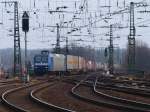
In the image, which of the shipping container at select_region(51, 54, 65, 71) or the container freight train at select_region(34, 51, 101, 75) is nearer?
the container freight train at select_region(34, 51, 101, 75)

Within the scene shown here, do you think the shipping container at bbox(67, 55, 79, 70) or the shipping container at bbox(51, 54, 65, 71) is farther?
the shipping container at bbox(67, 55, 79, 70)

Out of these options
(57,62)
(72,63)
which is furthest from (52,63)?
(72,63)

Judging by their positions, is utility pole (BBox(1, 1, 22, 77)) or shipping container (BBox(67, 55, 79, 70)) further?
shipping container (BBox(67, 55, 79, 70))

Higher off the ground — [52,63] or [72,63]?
[52,63]

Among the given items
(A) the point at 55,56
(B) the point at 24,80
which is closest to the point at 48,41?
(A) the point at 55,56

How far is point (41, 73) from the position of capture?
6494 cm

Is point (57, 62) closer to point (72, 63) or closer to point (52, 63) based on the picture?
point (52, 63)

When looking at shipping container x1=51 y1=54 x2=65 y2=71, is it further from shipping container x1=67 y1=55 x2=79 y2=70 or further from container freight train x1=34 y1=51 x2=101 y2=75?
shipping container x1=67 y1=55 x2=79 y2=70

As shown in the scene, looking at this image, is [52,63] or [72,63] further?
[72,63]

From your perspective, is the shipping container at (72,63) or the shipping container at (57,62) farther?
the shipping container at (72,63)

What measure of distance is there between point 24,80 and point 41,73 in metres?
20.7

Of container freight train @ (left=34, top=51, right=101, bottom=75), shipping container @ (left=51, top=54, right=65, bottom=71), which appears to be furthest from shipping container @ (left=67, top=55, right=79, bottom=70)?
shipping container @ (left=51, top=54, right=65, bottom=71)

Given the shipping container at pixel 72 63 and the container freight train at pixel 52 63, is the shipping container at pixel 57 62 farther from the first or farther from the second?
the shipping container at pixel 72 63

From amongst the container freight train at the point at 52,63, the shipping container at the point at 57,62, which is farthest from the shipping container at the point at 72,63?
the shipping container at the point at 57,62
